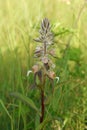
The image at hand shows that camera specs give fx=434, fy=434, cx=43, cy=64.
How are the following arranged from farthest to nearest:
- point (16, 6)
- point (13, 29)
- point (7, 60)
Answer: point (16, 6)
point (13, 29)
point (7, 60)

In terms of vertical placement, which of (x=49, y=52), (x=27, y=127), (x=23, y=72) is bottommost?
(x=27, y=127)

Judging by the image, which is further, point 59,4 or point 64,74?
point 59,4

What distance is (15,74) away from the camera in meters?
2.55

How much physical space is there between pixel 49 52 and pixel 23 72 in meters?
0.88

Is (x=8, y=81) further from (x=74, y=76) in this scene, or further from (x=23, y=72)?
(x=74, y=76)

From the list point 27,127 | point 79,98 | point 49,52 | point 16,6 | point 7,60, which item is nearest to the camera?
point 49,52

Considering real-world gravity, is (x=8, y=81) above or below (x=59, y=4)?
below

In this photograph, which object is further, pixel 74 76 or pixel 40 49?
pixel 74 76

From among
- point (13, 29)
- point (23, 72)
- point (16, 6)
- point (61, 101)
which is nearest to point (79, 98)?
point (61, 101)

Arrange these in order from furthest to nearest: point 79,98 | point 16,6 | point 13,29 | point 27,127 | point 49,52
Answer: point 16,6 < point 13,29 < point 79,98 < point 27,127 < point 49,52

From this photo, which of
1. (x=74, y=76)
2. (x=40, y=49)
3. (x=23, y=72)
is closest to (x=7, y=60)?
(x=23, y=72)

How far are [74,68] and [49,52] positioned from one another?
39.8 inches

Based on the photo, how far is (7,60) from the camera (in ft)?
9.16

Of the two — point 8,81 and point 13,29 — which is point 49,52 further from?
point 13,29
